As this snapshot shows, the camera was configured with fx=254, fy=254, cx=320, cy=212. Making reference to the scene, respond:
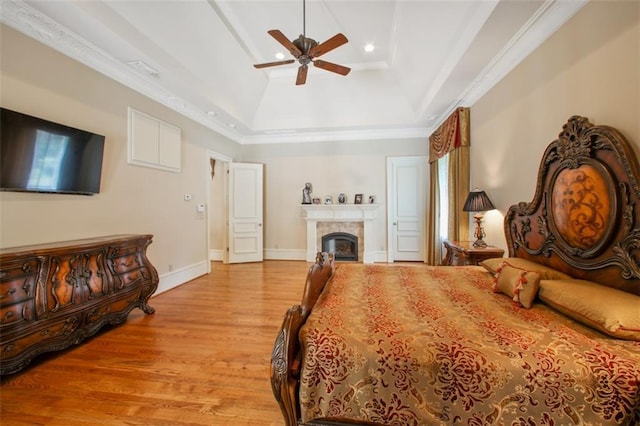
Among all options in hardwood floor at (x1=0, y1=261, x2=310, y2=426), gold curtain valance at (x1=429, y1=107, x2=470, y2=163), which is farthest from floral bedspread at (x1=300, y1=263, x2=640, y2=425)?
gold curtain valance at (x1=429, y1=107, x2=470, y2=163)

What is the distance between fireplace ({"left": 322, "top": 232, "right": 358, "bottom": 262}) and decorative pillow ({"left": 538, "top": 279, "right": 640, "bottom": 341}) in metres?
4.26

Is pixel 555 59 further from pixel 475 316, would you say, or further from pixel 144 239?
pixel 144 239

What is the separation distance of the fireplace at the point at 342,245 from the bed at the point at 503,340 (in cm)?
392

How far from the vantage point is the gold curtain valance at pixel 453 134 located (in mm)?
3828

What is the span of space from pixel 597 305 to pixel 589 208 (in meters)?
0.85

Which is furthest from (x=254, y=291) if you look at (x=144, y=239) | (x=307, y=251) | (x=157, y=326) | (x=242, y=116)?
(x=242, y=116)

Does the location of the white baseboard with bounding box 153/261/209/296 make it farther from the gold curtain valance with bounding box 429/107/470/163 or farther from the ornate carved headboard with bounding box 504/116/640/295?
the gold curtain valance with bounding box 429/107/470/163

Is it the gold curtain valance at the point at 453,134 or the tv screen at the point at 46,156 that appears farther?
the gold curtain valance at the point at 453,134

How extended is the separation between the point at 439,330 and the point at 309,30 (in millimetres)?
4145

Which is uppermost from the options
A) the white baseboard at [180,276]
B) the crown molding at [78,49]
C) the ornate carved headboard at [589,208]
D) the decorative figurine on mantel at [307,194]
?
the crown molding at [78,49]

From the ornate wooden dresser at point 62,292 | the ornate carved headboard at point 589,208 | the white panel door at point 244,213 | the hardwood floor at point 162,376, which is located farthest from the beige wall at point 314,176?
the ornate carved headboard at point 589,208

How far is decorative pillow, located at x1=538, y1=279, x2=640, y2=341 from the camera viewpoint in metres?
1.16

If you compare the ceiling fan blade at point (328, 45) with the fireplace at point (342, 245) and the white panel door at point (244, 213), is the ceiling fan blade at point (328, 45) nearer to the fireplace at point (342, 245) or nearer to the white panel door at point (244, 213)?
the white panel door at point (244, 213)

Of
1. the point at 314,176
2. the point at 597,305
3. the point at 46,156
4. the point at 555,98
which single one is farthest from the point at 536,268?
the point at 314,176
